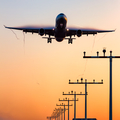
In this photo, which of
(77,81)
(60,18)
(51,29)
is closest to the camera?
(60,18)

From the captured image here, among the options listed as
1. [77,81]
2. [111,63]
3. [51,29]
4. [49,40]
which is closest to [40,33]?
[51,29]

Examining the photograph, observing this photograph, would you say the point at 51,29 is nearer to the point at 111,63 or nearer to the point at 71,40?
the point at 71,40

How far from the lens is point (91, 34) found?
64.8m

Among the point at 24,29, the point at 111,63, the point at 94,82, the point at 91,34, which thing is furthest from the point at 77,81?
the point at 111,63

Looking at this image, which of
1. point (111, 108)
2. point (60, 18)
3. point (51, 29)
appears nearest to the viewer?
point (111, 108)

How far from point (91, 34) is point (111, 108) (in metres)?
30.3

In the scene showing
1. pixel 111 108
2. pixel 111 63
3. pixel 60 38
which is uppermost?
pixel 60 38

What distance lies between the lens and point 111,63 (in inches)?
1513

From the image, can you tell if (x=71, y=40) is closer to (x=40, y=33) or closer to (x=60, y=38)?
(x=60, y=38)

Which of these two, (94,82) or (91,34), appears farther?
(91,34)

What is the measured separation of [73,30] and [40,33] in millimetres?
6652

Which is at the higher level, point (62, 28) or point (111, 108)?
point (62, 28)

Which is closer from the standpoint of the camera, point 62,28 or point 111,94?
point 111,94

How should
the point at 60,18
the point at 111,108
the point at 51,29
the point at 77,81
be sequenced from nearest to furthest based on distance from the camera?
1. the point at 111,108
2. the point at 60,18
3. the point at 51,29
4. the point at 77,81
